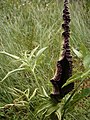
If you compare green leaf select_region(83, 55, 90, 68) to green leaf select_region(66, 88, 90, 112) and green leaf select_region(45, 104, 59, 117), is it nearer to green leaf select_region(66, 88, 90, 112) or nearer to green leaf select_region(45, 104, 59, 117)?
green leaf select_region(66, 88, 90, 112)

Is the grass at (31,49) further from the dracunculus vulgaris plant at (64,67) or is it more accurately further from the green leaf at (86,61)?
the green leaf at (86,61)

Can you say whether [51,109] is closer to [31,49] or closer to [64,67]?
[64,67]

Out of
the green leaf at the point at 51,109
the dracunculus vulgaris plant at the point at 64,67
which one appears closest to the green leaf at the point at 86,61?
the dracunculus vulgaris plant at the point at 64,67

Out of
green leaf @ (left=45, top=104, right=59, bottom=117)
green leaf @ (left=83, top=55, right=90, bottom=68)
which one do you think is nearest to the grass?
green leaf @ (left=45, top=104, right=59, bottom=117)

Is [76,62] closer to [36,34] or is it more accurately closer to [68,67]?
[36,34]

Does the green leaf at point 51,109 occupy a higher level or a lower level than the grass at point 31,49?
lower

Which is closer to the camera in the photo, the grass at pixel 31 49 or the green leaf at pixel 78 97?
the green leaf at pixel 78 97
